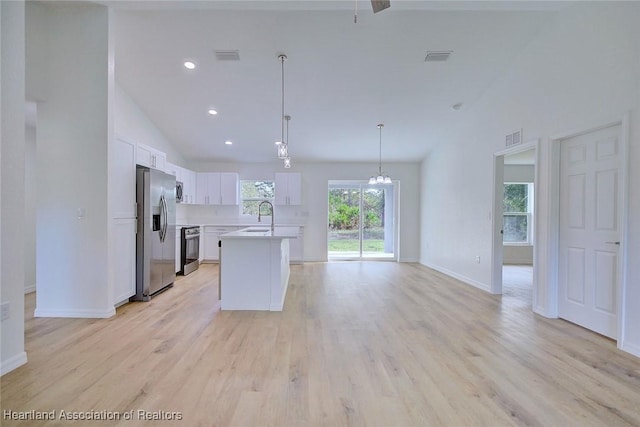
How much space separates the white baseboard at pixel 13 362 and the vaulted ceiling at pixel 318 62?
332 cm

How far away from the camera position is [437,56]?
378 cm

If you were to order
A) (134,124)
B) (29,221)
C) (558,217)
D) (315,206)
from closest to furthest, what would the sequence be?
(558,217)
(29,221)
(134,124)
(315,206)

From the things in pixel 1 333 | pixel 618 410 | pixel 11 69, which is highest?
pixel 11 69

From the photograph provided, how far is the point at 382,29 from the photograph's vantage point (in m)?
3.44

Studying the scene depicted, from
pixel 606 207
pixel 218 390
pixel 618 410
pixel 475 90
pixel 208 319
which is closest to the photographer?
pixel 618 410

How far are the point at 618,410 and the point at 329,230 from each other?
19.5ft

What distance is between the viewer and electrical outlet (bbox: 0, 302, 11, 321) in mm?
2117

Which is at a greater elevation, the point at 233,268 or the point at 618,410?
the point at 233,268

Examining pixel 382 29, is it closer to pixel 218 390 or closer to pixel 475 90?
pixel 475 90

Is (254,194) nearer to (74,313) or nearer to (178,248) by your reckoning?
(178,248)

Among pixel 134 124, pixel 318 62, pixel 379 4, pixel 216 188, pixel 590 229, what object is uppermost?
pixel 318 62

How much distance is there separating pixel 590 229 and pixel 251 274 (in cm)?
367

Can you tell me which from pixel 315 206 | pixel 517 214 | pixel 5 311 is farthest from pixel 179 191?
pixel 517 214

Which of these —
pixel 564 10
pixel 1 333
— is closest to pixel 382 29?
pixel 564 10
